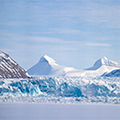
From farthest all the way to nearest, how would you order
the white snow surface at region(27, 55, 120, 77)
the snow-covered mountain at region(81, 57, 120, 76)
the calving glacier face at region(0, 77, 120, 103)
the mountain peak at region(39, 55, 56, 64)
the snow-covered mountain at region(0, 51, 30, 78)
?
the snow-covered mountain at region(81, 57, 120, 76) < the mountain peak at region(39, 55, 56, 64) < the white snow surface at region(27, 55, 120, 77) < the snow-covered mountain at region(0, 51, 30, 78) < the calving glacier face at region(0, 77, 120, 103)

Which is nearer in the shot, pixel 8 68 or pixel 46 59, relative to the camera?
pixel 8 68

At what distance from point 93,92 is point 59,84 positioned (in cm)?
123

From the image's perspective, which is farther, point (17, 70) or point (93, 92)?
point (17, 70)

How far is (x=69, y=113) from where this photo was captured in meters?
5.72

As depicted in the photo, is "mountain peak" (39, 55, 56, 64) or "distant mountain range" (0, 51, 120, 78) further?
"mountain peak" (39, 55, 56, 64)

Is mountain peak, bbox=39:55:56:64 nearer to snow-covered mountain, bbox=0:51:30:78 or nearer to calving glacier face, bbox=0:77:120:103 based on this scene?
snow-covered mountain, bbox=0:51:30:78

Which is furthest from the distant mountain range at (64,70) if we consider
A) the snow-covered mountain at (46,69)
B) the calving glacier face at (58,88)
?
the calving glacier face at (58,88)

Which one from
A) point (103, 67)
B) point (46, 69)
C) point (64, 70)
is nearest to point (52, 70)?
point (46, 69)

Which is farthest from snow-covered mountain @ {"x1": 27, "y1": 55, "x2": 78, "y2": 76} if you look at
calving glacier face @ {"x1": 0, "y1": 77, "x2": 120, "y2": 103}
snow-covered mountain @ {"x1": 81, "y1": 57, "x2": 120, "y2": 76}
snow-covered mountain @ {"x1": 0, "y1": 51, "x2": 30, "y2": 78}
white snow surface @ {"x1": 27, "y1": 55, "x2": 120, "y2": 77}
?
calving glacier face @ {"x1": 0, "y1": 77, "x2": 120, "y2": 103}

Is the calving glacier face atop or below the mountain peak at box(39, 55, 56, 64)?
atop

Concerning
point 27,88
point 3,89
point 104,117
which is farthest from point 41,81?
point 104,117

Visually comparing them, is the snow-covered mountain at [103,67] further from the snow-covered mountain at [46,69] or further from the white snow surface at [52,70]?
the snow-covered mountain at [46,69]

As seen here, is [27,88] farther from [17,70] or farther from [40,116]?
[40,116]

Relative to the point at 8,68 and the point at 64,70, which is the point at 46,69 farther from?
the point at 8,68
